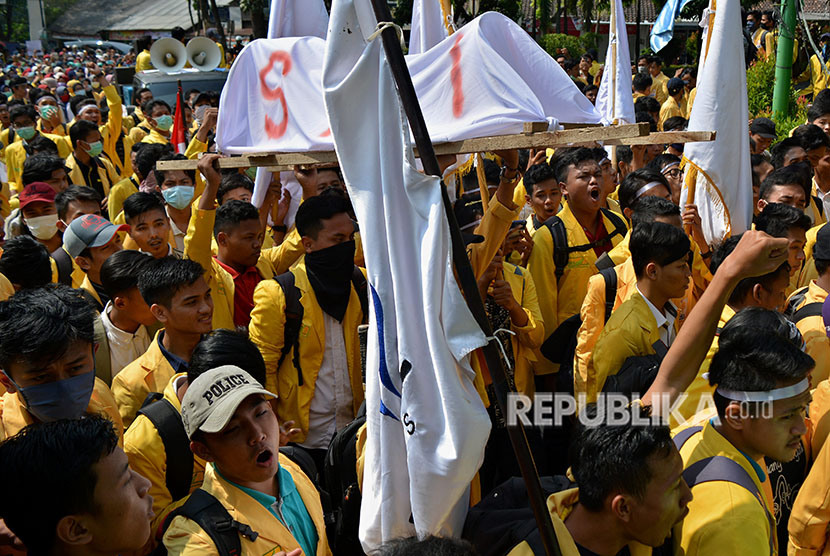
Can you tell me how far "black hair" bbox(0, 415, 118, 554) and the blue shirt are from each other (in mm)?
504

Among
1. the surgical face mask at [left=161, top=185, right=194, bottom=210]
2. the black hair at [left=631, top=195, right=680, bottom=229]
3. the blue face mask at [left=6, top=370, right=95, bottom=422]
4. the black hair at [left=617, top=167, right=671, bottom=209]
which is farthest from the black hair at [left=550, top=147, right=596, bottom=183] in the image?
the blue face mask at [left=6, top=370, right=95, bottom=422]

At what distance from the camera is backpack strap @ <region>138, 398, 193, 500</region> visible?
2.87m

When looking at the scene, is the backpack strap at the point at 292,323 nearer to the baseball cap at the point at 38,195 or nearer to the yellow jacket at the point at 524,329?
the yellow jacket at the point at 524,329

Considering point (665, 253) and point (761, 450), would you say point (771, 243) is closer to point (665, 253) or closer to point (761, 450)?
point (761, 450)

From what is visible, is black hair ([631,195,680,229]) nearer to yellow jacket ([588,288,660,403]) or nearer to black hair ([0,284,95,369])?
yellow jacket ([588,288,660,403])

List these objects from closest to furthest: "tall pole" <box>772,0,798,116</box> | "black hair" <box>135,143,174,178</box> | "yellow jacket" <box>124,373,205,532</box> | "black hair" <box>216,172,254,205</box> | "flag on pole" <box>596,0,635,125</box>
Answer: "yellow jacket" <box>124,373,205,532</box>
"black hair" <box>216,172,254,205</box>
"flag on pole" <box>596,0,635,125</box>
"black hair" <box>135,143,174,178</box>
"tall pole" <box>772,0,798,116</box>

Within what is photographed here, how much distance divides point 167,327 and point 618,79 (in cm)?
520

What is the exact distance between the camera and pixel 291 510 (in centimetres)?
273

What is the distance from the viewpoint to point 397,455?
96.2 inches

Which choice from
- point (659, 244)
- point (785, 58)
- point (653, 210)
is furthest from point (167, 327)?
point (785, 58)

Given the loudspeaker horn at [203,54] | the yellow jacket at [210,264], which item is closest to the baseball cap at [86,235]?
the yellow jacket at [210,264]

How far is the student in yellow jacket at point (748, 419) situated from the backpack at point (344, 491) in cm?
119

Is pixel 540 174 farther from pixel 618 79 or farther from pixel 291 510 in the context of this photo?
pixel 291 510

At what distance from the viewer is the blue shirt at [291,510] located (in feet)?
8.61
